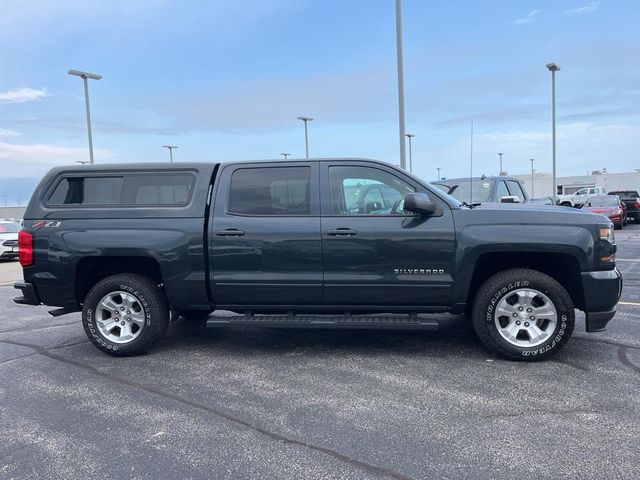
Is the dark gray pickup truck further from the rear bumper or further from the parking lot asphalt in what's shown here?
the parking lot asphalt

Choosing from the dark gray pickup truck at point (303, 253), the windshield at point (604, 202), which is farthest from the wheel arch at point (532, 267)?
the windshield at point (604, 202)

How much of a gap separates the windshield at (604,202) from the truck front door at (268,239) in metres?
19.4

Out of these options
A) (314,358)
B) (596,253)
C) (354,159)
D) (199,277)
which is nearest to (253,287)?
(199,277)

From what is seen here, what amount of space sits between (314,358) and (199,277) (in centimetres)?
136

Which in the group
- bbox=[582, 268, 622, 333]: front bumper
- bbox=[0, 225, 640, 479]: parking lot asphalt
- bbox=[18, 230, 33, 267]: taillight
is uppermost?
bbox=[18, 230, 33, 267]: taillight

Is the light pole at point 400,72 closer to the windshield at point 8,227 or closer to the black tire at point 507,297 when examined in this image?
the black tire at point 507,297

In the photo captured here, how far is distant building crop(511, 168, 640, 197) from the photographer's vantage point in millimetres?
51375

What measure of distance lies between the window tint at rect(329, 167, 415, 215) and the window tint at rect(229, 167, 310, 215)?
299mm

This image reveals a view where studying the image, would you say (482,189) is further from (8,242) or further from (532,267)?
(8,242)

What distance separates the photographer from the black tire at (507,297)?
4.72 metres

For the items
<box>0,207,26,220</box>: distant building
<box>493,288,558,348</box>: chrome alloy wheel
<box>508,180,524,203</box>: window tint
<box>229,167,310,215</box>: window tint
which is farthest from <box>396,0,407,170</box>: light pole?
<box>0,207,26,220</box>: distant building

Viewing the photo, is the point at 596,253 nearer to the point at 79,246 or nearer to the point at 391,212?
the point at 391,212

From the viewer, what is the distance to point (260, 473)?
2994 mm

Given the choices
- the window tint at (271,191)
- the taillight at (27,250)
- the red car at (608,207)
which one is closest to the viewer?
the window tint at (271,191)
